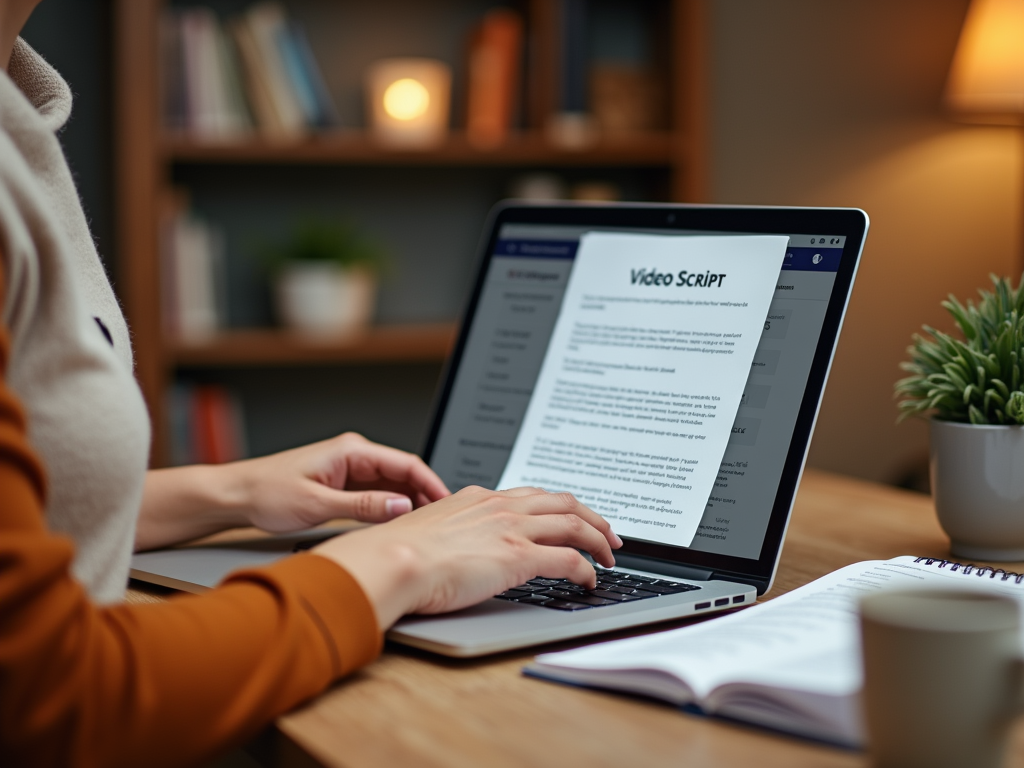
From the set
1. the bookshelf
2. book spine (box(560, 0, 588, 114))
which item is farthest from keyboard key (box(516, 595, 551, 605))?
book spine (box(560, 0, 588, 114))

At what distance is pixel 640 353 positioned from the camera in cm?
95

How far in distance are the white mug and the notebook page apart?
0.15ft

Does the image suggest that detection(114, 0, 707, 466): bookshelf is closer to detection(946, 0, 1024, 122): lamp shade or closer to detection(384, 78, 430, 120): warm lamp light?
detection(384, 78, 430, 120): warm lamp light

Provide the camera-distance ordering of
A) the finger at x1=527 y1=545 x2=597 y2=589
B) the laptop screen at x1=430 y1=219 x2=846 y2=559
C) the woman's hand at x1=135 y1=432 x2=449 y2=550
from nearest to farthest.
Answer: the finger at x1=527 y1=545 x2=597 y2=589
the laptop screen at x1=430 y1=219 x2=846 y2=559
the woman's hand at x1=135 y1=432 x2=449 y2=550

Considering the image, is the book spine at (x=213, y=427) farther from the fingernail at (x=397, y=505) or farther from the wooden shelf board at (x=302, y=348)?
the fingernail at (x=397, y=505)

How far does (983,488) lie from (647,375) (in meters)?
0.30

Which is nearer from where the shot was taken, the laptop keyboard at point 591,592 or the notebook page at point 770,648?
the notebook page at point 770,648

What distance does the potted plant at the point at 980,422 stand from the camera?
3.01 feet

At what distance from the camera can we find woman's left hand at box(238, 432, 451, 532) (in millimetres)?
936

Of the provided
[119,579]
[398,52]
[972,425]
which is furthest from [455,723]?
[398,52]

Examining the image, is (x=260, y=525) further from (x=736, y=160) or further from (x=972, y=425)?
(x=736, y=160)

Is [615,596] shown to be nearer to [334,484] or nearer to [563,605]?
[563,605]

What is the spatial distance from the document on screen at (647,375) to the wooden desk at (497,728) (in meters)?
0.22

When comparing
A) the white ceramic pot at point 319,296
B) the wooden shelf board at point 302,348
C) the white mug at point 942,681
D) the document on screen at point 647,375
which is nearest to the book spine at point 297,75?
the white ceramic pot at point 319,296
